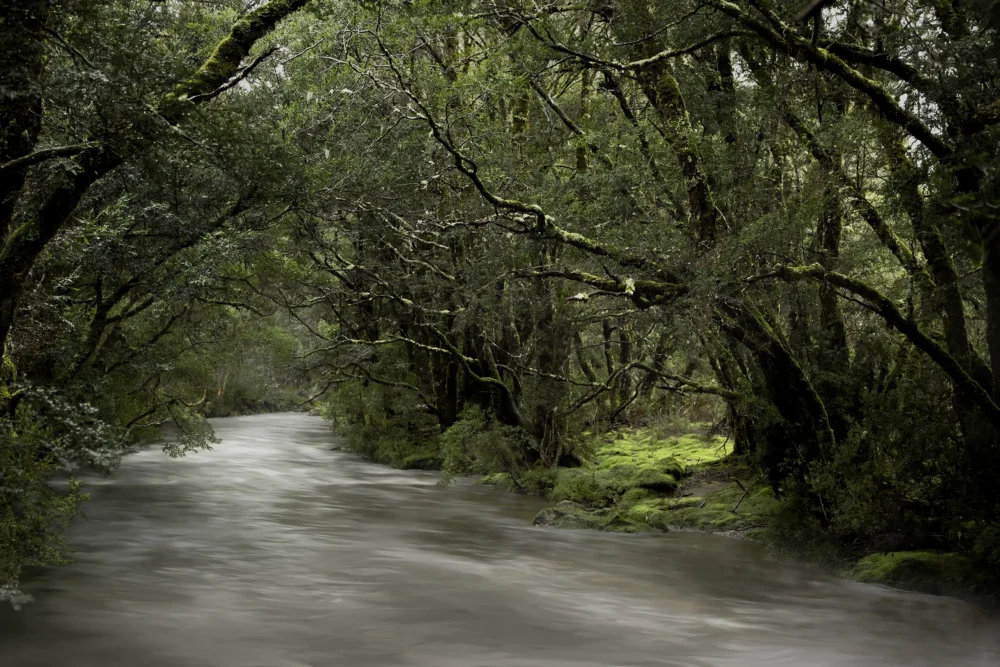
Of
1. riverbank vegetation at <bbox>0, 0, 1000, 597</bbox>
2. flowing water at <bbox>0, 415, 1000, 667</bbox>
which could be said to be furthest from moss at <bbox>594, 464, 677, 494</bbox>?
flowing water at <bbox>0, 415, 1000, 667</bbox>

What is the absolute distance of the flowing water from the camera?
8.33 m

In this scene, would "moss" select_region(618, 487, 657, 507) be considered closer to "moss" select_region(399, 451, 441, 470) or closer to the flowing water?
the flowing water

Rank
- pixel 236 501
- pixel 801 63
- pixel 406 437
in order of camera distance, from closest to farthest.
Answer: pixel 801 63 < pixel 236 501 < pixel 406 437

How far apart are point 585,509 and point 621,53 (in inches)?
352

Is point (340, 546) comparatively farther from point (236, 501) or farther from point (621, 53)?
point (621, 53)

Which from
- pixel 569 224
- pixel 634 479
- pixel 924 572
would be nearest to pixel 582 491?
pixel 634 479

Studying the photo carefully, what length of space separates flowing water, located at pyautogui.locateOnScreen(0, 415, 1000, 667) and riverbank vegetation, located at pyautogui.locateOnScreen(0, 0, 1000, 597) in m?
1.00

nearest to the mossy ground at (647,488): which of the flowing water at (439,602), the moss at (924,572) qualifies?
the flowing water at (439,602)

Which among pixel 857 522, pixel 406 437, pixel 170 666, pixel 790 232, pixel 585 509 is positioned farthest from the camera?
pixel 406 437

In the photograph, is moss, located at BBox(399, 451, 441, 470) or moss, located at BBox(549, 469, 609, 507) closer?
moss, located at BBox(549, 469, 609, 507)

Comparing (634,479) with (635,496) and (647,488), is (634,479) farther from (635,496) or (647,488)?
(635,496)

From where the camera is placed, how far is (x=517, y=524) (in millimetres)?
16594

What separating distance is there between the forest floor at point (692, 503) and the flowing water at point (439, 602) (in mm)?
354

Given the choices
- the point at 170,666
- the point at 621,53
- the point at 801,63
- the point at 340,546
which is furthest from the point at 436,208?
the point at 170,666
